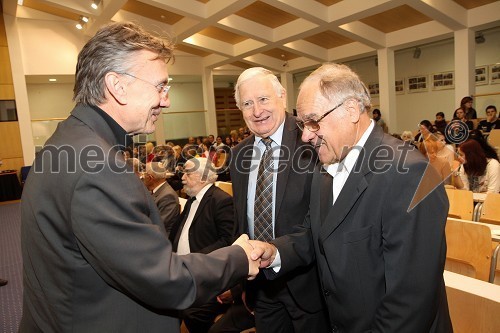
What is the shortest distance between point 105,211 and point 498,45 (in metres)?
14.3

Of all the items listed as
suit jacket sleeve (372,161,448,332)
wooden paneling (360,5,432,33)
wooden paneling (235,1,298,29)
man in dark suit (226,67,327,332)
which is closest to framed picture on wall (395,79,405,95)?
wooden paneling (360,5,432,33)

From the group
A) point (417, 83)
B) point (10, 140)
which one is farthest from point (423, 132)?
point (10, 140)

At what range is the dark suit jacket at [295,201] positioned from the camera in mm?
1922

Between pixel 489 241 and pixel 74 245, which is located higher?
pixel 74 245

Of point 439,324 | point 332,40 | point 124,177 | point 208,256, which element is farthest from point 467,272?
point 332,40

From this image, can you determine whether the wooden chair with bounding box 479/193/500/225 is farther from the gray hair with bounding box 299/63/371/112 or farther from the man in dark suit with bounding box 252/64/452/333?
the gray hair with bounding box 299/63/371/112

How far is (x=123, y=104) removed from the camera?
1.21 m

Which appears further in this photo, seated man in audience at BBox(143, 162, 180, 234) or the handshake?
seated man in audience at BBox(143, 162, 180, 234)

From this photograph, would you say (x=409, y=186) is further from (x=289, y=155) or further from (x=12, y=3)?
(x=12, y=3)

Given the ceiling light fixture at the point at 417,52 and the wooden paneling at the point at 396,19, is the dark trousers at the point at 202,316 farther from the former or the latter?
the ceiling light fixture at the point at 417,52

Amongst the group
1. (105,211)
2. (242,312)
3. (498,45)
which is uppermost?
(498,45)

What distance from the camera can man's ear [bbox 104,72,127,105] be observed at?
1179 mm

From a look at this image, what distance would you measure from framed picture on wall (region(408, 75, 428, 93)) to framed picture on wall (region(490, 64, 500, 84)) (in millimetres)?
2190

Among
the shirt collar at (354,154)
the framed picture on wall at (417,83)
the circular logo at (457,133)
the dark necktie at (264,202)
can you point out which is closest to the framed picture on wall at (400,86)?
the framed picture on wall at (417,83)
